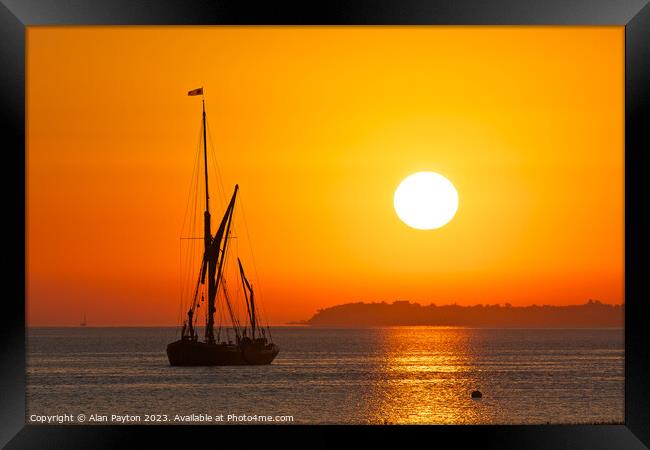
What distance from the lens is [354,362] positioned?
83.9 meters

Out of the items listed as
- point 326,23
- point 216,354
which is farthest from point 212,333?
point 326,23

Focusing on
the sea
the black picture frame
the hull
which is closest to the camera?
the black picture frame

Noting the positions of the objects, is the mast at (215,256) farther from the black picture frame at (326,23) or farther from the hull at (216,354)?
the black picture frame at (326,23)

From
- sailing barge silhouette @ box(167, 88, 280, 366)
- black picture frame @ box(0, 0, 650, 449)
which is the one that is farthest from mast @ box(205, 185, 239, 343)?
black picture frame @ box(0, 0, 650, 449)

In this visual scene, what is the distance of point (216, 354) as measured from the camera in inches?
2279

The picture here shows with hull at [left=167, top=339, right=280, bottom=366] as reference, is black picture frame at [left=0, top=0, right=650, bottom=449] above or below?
above

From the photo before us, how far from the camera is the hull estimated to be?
5789 cm

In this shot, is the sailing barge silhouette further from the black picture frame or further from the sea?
the black picture frame

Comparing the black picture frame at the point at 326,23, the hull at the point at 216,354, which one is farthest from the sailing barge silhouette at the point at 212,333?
the black picture frame at the point at 326,23

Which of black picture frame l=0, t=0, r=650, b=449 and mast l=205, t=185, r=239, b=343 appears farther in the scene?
mast l=205, t=185, r=239, b=343

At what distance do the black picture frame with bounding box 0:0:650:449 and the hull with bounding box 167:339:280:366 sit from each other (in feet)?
166

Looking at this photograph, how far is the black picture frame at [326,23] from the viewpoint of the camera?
695 centimetres

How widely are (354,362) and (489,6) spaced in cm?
7795

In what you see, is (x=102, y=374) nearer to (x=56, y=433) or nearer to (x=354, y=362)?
(x=354, y=362)
